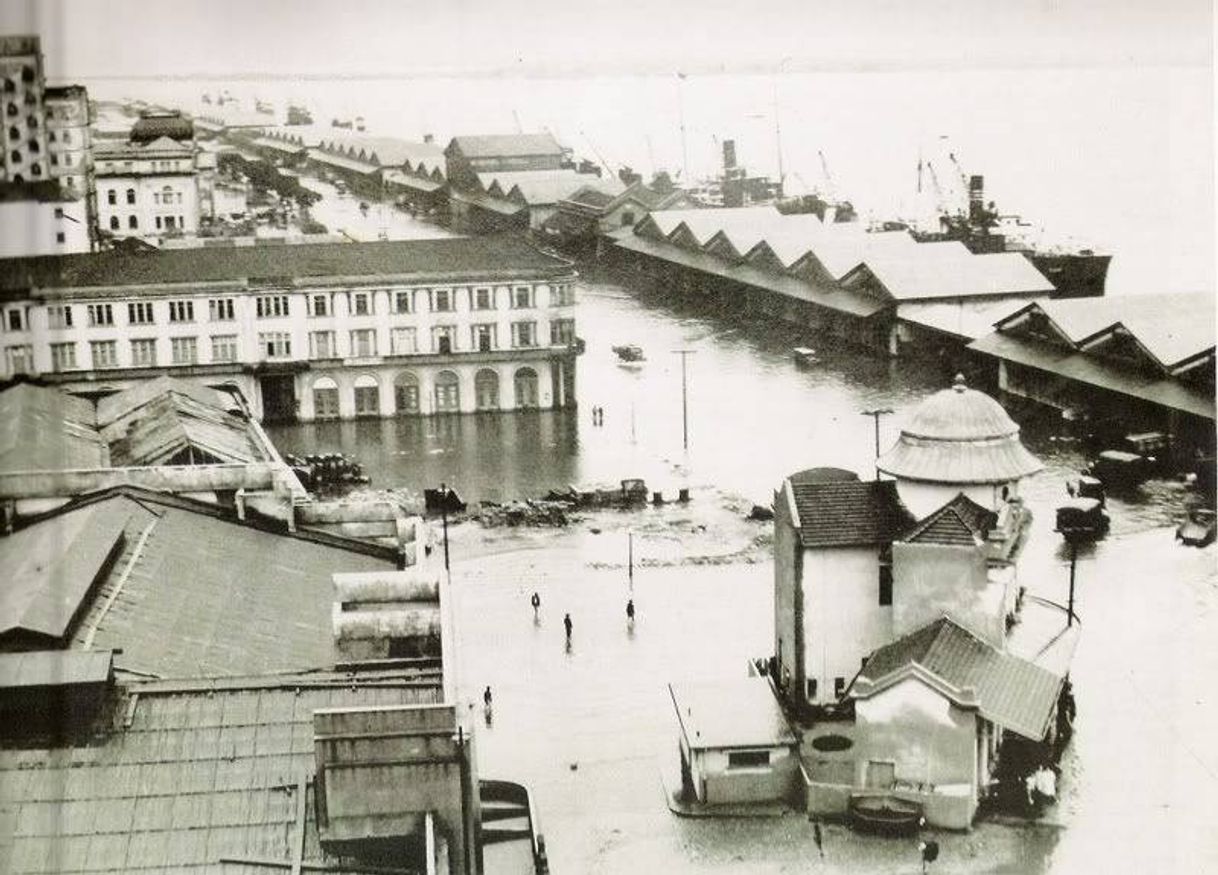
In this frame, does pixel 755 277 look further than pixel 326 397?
Yes

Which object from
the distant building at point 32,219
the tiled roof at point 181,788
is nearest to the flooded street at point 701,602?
the tiled roof at point 181,788

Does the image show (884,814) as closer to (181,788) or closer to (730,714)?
(730,714)

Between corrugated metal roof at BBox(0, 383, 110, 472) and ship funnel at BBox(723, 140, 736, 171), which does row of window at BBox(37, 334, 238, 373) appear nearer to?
corrugated metal roof at BBox(0, 383, 110, 472)

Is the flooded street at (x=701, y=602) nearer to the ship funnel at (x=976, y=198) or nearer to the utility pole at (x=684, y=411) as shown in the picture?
the utility pole at (x=684, y=411)

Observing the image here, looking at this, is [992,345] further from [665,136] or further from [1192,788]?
[1192,788]

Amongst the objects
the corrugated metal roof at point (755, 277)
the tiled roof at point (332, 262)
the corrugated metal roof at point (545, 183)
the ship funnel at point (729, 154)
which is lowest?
the corrugated metal roof at point (755, 277)

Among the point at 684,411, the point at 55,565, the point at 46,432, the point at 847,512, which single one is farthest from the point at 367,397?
the point at 55,565
